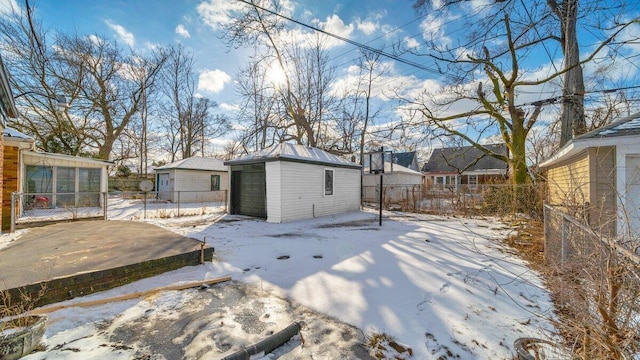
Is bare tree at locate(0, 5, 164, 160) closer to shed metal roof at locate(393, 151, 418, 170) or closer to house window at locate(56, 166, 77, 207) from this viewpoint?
Result: house window at locate(56, 166, 77, 207)

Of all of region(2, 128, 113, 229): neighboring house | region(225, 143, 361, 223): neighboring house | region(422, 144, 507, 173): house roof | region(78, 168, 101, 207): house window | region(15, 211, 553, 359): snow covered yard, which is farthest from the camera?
region(422, 144, 507, 173): house roof

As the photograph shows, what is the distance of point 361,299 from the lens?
331 centimetres

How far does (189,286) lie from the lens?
11.7 feet

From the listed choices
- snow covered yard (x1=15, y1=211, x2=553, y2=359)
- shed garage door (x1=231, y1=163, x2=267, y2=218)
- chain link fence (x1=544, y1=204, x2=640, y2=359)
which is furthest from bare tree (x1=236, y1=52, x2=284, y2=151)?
chain link fence (x1=544, y1=204, x2=640, y2=359)

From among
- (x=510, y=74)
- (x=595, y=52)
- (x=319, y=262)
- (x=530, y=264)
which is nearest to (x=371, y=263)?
(x=319, y=262)

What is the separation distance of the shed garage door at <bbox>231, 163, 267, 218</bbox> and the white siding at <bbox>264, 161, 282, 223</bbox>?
53cm

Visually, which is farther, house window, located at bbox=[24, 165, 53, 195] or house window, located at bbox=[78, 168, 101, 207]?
house window, located at bbox=[78, 168, 101, 207]

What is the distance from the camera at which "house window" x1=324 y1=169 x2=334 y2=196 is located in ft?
37.1

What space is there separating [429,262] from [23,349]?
5257 mm

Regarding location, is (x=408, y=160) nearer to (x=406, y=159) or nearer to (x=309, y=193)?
(x=406, y=159)

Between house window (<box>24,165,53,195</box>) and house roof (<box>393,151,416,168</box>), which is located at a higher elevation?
house roof (<box>393,151,416,168</box>)

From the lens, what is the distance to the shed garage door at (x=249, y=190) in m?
10.2

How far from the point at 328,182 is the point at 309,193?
144cm

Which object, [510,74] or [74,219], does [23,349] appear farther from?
[510,74]
